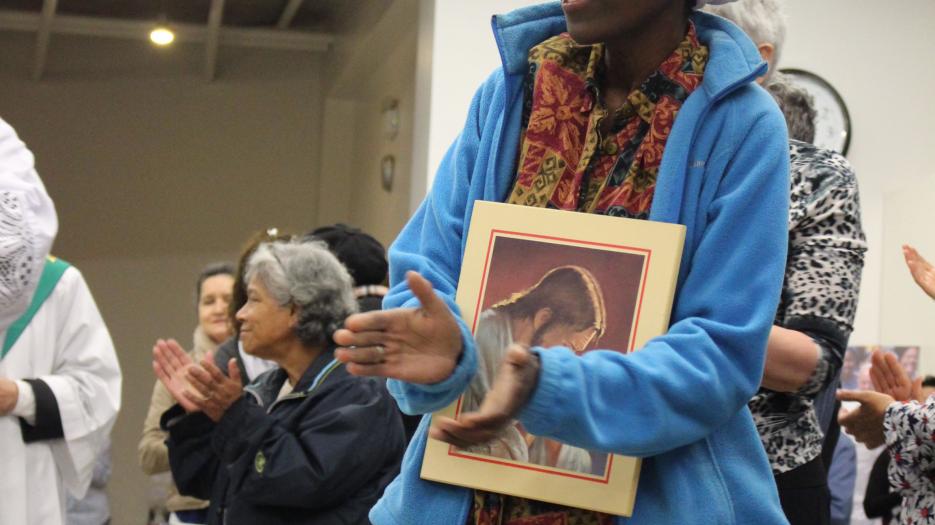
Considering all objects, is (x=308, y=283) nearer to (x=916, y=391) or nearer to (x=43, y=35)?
(x=916, y=391)

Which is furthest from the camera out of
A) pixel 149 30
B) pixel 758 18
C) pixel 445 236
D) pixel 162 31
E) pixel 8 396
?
pixel 149 30

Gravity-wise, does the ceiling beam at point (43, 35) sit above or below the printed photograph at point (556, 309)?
above

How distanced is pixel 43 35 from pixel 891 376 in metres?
8.40

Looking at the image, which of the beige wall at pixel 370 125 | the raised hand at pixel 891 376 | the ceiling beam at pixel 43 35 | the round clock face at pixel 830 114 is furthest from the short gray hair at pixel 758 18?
the ceiling beam at pixel 43 35

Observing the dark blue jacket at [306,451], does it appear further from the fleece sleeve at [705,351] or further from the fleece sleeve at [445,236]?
the fleece sleeve at [705,351]

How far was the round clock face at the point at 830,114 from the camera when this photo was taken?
6496mm

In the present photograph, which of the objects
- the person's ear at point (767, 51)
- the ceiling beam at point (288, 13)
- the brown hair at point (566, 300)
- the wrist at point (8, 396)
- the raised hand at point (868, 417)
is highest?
the ceiling beam at point (288, 13)

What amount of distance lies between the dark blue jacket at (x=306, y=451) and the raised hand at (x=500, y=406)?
207 cm

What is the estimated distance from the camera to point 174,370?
3.45m

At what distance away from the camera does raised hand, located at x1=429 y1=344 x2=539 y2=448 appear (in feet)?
3.70

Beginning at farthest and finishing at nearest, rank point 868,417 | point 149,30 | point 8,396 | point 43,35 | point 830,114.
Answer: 1. point 149,30
2. point 43,35
3. point 830,114
4. point 8,396
5. point 868,417

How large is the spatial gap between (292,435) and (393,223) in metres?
6.00

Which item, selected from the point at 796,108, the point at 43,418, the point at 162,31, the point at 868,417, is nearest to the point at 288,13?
the point at 162,31

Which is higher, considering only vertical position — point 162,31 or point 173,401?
point 162,31
